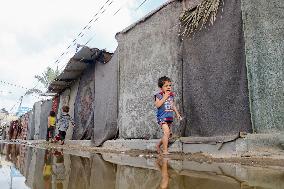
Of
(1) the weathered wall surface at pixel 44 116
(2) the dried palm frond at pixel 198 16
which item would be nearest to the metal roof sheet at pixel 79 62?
(1) the weathered wall surface at pixel 44 116

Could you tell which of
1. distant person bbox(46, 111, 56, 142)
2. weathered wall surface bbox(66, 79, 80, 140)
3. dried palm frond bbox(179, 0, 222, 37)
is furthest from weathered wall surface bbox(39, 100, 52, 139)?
dried palm frond bbox(179, 0, 222, 37)

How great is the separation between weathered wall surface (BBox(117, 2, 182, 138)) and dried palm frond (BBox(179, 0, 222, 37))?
1.02ft

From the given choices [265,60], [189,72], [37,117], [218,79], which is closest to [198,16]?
[189,72]

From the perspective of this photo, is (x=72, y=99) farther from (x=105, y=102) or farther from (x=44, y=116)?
(x=44, y=116)

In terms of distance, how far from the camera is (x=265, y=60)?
4.78 meters

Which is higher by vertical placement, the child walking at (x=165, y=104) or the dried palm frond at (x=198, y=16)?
the dried palm frond at (x=198, y=16)

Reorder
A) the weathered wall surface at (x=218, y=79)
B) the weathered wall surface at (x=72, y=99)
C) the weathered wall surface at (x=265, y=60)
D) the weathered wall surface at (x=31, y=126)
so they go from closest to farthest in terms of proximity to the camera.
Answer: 1. the weathered wall surface at (x=265, y=60)
2. the weathered wall surface at (x=218, y=79)
3. the weathered wall surface at (x=72, y=99)
4. the weathered wall surface at (x=31, y=126)

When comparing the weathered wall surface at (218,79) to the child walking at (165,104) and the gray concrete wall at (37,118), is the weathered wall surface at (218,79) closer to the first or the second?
the child walking at (165,104)

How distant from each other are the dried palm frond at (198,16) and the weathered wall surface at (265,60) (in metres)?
0.67

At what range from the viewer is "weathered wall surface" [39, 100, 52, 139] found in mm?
19703

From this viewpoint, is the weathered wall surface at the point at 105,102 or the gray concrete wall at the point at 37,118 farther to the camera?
the gray concrete wall at the point at 37,118

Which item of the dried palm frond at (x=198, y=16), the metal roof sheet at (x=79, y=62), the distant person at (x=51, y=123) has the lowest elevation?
the distant person at (x=51, y=123)

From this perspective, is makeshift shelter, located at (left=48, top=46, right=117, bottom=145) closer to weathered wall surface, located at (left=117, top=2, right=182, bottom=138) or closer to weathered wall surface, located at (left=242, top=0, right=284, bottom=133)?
weathered wall surface, located at (left=117, top=2, right=182, bottom=138)

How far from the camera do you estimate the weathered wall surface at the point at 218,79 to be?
494 centimetres
